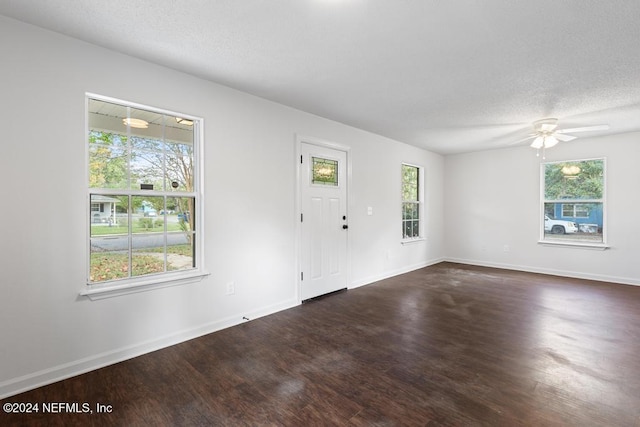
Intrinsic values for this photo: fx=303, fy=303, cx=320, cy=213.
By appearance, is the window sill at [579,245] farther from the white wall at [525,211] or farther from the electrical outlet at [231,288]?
the electrical outlet at [231,288]

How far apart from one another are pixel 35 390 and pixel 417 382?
105 inches

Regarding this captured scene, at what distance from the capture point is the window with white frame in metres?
6.02

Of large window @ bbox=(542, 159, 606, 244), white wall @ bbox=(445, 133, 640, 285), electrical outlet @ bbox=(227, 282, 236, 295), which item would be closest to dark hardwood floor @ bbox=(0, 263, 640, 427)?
electrical outlet @ bbox=(227, 282, 236, 295)

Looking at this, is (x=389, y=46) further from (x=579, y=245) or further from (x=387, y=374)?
(x=579, y=245)

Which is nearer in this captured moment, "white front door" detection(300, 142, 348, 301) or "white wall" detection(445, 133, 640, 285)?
"white front door" detection(300, 142, 348, 301)

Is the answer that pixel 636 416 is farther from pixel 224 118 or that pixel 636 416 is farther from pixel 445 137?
pixel 445 137

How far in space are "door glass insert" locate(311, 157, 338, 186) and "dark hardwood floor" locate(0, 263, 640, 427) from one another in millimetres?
1741

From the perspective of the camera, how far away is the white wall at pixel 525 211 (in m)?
4.90

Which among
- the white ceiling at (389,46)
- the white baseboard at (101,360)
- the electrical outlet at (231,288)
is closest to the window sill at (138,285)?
the electrical outlet at (231,288)

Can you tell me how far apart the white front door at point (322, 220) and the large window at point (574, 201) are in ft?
13.3

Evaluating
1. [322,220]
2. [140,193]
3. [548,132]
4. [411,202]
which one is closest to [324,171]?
[322,220]

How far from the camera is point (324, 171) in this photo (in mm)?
4316

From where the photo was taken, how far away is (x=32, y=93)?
6.95 ft

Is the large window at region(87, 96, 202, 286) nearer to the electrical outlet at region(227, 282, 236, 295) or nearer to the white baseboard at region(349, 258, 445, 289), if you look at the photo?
the electrical outlet at region(227, 282, 236, 295)
